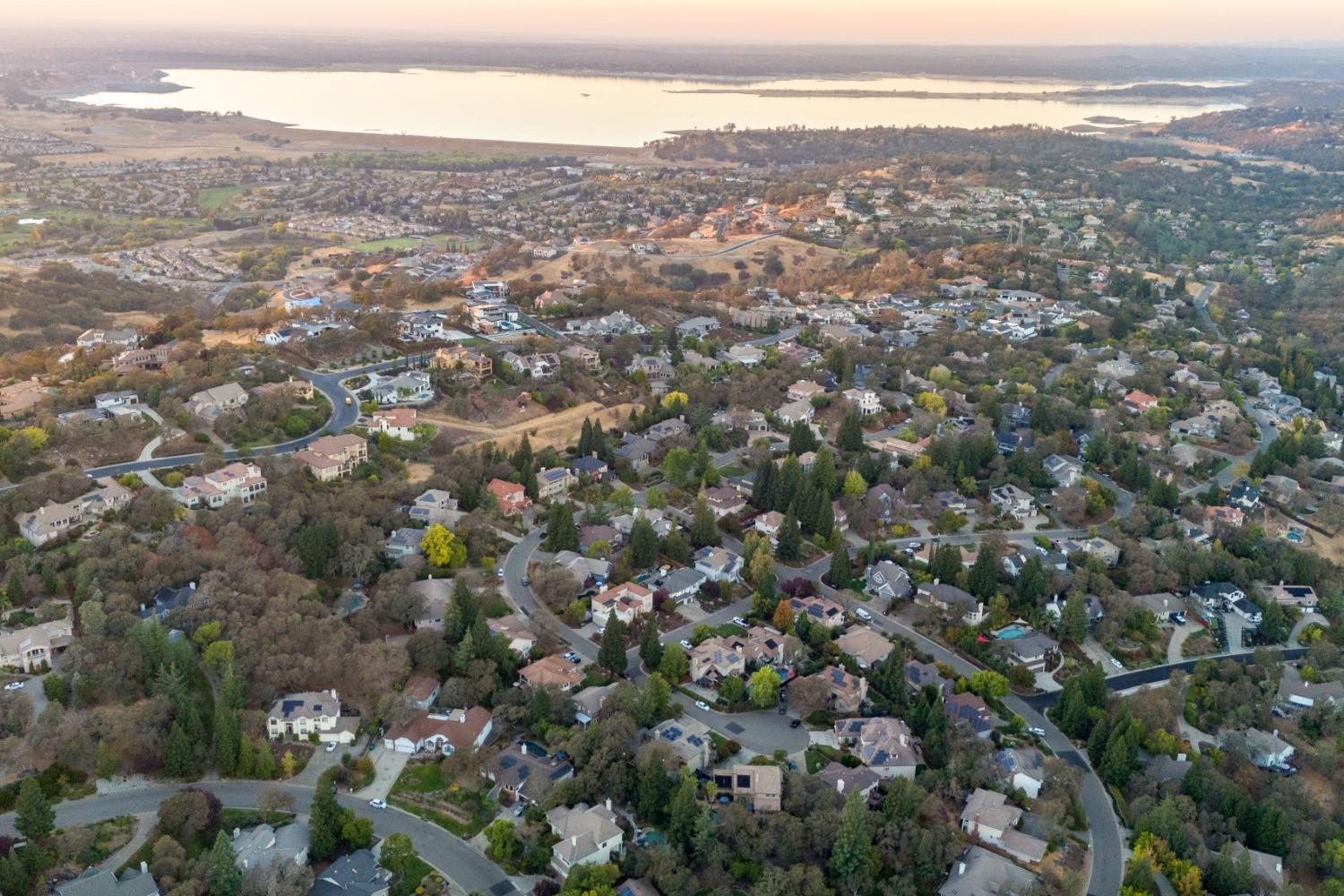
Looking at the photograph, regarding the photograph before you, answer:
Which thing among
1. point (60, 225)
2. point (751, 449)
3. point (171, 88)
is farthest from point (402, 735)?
point (171, 88)

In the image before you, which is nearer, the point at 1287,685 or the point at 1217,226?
the point at 1287,685

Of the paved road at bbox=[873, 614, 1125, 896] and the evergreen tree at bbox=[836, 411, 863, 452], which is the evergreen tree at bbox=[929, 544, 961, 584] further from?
the evergreen tree at bbox=[836, 411, 863, 452]

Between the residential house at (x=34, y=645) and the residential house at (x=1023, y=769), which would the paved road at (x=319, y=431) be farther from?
the residential house at (x=1023, y=769)

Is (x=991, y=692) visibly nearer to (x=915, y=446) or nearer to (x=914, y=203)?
(x=915, y=446)

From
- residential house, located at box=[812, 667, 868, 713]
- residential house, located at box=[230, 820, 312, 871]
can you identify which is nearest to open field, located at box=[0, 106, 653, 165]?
residential house, located at box=[812, 667, 868, 713]

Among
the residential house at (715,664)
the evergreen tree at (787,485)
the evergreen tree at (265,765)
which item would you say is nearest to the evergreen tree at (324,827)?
the evergreen tree at (265,765)

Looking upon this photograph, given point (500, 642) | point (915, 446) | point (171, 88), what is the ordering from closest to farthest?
point (500, 642)
point (915, 446)
point (171, 88)

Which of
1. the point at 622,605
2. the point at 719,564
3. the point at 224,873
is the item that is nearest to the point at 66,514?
the point at 224,873
